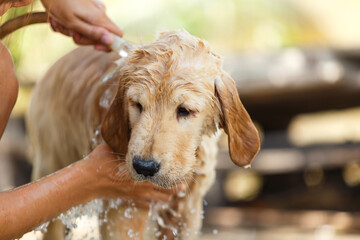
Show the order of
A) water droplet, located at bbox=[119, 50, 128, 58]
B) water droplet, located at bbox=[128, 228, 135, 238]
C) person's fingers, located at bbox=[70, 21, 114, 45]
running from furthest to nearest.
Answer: water droplet, located at bbox=[128, 228, 135, 238] → person's fingers, located at bbox=[70, 21, 114, 45] → water droplet, located at bbox=[119, 50, 128, 58]

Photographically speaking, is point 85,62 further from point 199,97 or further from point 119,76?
point 199,97

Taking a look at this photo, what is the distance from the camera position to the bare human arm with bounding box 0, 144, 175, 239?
2670mm

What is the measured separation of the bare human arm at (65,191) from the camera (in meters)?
2.67

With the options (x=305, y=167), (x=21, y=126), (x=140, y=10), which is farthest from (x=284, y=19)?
(x=21, y=126)

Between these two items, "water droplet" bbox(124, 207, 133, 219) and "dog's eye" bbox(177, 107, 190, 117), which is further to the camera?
"water droplet" bbox(124, 207, 133, 219)

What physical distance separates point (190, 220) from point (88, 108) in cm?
94

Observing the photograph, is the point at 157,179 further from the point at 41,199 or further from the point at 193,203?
the point at 193,203

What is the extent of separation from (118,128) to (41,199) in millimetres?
526

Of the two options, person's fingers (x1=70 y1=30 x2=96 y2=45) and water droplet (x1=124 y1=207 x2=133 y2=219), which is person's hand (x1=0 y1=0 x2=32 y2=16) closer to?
person's fingers (x1=70 y1=30 x2=96 y2=45)

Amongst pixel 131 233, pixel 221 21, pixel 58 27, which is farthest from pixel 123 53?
pixel 221 21

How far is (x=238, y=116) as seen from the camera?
2.86 m

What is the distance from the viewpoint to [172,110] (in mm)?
2695

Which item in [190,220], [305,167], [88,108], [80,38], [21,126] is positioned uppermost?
[80,38]

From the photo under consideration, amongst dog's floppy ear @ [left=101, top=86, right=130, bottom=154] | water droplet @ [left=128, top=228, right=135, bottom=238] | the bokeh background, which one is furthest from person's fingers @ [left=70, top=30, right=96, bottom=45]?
the bokeh background
